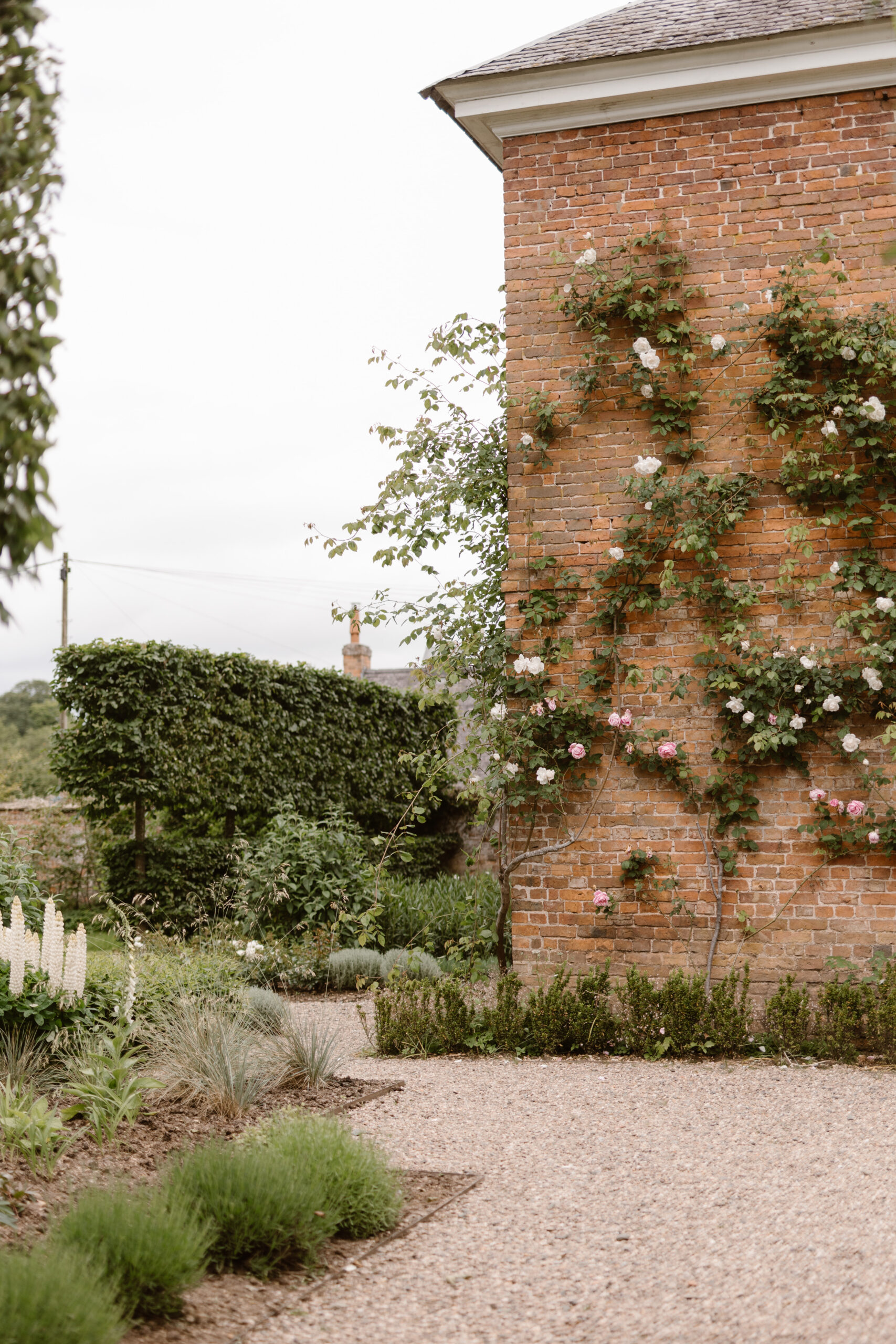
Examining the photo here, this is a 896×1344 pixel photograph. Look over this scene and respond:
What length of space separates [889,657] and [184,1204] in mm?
4746

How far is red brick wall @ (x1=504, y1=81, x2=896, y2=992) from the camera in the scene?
21.3 ft

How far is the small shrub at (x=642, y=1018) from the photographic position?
20.3 ft

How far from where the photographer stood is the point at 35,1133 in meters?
3.85

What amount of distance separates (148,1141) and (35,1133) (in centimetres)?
54

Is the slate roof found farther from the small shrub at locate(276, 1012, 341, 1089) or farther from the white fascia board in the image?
the small shrub at locate(276, 1012, 341, 1089)

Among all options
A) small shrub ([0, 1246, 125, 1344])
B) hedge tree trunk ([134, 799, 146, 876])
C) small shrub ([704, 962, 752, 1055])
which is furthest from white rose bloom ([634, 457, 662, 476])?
hedge tree trunk ([134, 799, 146, 876])

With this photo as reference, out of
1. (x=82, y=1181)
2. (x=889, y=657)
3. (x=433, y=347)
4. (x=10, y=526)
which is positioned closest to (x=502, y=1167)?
(x=82, y=1181)

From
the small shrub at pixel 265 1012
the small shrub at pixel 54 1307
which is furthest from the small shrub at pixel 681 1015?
the small shrub at pixel 54 1307

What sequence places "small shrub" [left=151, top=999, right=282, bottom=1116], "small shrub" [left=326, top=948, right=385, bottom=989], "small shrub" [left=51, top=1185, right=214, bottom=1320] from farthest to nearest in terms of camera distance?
1. "small shrub" [left=326, top=948, right=385, bottom=989]
2. "small shrub" [left=151, top=999, right=282, bottom=1116]
3. "small shrub" [left=51, top=1185, right=214, bottom=1320]

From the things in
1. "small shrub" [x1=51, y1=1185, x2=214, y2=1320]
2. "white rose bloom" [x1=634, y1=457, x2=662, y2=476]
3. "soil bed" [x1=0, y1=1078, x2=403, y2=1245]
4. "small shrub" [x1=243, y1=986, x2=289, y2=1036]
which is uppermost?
"white rose bloom" [x1=634, y1=457, x2=662, y2=476]

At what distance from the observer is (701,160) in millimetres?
6895

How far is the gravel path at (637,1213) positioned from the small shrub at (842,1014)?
157 millimetres

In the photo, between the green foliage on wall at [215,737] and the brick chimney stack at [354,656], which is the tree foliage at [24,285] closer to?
the green foliage on wall at [215,737]

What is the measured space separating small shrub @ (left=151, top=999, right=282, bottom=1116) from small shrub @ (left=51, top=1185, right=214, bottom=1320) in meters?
1.83
